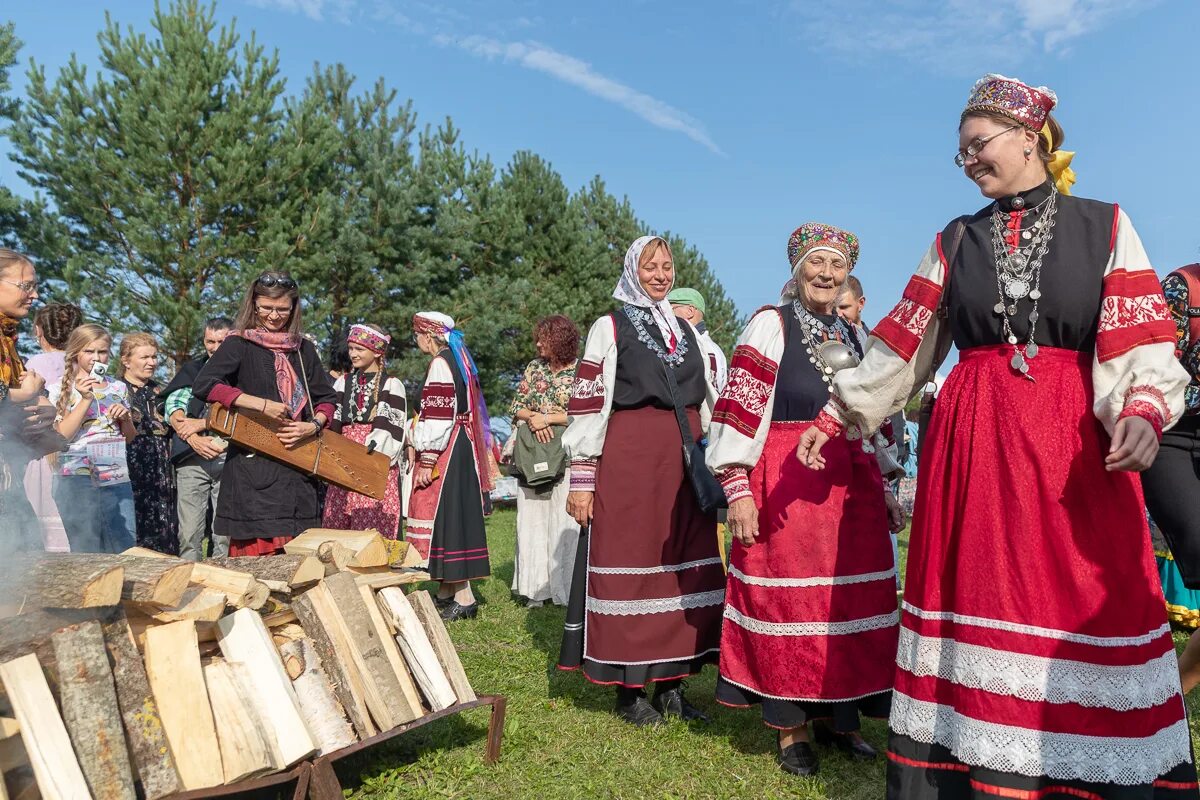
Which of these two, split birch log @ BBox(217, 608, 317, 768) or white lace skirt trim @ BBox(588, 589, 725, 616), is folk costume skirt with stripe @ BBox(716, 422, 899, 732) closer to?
white lace skirt trim @ BBox(588, 589, 725, 616)

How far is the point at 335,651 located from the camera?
3.07 meters

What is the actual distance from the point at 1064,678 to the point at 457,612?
5.01 m

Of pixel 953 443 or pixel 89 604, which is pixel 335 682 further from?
pixel 953 443

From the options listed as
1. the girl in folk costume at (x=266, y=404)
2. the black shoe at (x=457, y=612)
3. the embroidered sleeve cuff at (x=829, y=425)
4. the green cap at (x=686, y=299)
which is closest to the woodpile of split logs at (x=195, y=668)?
the girl in folk costume at (x=266, y=404)

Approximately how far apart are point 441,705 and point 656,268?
2.26 m

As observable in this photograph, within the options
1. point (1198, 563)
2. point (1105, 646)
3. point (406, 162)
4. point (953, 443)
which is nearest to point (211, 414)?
point (953, 443)

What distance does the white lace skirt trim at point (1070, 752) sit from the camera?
7.02ft

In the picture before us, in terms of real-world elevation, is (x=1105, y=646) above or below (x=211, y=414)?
below

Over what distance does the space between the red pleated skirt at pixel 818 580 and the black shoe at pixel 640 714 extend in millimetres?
690

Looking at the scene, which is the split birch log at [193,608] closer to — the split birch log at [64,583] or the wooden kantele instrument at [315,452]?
the split birch log at [64,583]

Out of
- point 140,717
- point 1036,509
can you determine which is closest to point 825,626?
point 1036,509

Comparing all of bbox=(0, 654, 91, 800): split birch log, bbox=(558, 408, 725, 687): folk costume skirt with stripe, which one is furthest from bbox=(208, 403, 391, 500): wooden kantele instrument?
bbox=(0, 654, 91, 800): split birch log

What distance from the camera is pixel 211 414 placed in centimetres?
421

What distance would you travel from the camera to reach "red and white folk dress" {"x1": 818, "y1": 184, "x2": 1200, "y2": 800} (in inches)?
85.6
